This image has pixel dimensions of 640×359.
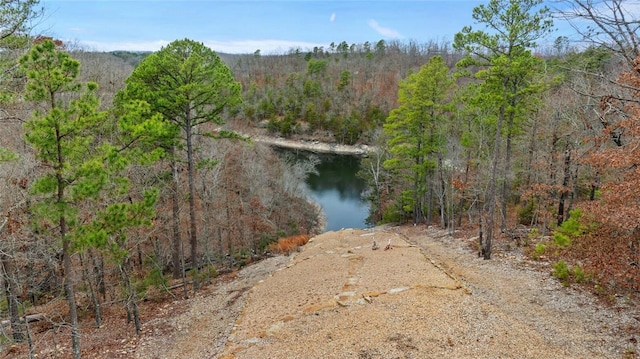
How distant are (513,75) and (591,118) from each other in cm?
409

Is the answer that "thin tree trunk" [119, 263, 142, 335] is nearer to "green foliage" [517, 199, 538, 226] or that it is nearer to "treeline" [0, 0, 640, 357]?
"treeline" [0, 0, 640, 357]

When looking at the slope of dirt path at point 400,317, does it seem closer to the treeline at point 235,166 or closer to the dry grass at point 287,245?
the treeline at point 235,166

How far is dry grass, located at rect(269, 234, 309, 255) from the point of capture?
22.5 metres

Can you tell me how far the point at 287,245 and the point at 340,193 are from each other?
21.7 meters

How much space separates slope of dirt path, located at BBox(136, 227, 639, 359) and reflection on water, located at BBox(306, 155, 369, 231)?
19865mm

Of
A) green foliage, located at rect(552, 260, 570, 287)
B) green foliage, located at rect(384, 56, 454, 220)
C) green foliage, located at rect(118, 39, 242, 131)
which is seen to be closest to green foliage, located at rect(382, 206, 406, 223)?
green foliage, located at rect(384, 56, 454, 220)

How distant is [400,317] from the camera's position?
9547 millimetres

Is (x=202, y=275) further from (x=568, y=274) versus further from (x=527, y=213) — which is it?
(x=527, y=213)

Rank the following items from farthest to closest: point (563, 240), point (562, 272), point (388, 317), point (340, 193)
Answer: point (340, 193) → point (562, 272) → point (563, 240) → point (388, 317)

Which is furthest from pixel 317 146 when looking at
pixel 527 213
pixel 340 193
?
pixel 527 213

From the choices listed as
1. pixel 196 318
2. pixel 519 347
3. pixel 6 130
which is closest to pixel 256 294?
pixel 196 318

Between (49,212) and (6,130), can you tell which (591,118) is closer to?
(49,212)

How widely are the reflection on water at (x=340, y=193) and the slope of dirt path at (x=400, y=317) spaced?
19.9 metres

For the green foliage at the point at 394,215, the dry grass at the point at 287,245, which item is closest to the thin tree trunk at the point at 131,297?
the dry grass at the point at 287,245
